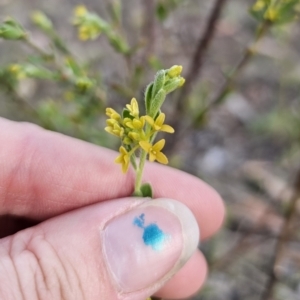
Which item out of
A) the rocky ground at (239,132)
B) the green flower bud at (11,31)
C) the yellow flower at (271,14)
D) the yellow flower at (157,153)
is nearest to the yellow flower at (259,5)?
the yellow flower at (271,14)

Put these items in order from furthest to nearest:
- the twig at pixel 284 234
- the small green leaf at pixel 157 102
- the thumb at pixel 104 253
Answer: the twig at pixel 284 234 < the thumb at pixel 104 253 < the small green leaf at pixel 157 102

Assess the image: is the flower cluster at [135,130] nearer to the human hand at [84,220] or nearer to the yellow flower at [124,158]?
the yellow flower at [124,158]

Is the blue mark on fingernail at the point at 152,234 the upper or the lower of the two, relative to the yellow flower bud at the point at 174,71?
lower

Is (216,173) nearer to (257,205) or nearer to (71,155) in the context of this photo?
(257,205)

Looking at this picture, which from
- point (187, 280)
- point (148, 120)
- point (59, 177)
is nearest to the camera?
point (148, 120)

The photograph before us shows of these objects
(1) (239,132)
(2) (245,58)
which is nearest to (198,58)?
(2) (245,58)

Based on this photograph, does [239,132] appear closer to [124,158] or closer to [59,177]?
[59,177]
